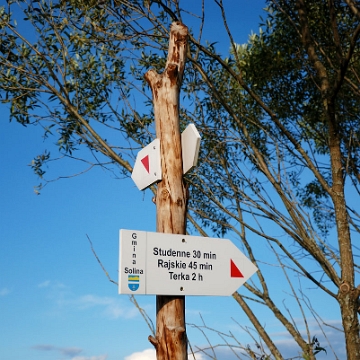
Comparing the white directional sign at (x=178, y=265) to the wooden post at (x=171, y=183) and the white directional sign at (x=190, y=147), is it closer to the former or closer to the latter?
the wooden post at (x=171, y=183)

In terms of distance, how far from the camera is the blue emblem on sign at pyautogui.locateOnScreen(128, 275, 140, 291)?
12.7 feet

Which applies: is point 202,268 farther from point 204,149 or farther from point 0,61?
point 0,61

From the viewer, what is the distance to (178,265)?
Answer: 4.12 m

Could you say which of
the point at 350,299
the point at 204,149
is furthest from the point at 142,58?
the point at 350,299

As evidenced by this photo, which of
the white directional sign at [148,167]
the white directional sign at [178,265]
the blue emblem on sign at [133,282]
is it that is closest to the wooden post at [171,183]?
the white directional sign at [148,167]

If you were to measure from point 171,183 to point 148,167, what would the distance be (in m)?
0.26

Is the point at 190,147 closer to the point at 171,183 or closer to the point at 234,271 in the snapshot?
the point at 171,183

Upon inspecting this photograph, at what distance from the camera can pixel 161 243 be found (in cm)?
411

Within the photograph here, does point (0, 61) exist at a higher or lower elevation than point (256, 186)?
higher

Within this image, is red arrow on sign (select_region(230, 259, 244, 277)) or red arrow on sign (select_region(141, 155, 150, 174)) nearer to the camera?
red arrow on sign (select_region(230, 259, 244, 277))

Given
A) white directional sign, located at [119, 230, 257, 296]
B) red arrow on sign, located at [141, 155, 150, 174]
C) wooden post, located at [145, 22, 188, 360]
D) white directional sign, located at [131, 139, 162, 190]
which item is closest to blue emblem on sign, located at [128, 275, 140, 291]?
white directional sign, located at [119, 230, 257, 296]

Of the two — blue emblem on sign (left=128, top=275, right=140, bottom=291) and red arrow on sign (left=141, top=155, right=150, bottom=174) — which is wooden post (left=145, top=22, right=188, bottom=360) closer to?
red arrow on sign (left=141, top=155, right=150, bottom=174)

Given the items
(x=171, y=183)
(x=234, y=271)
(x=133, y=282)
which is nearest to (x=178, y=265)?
(x=133, y=282)

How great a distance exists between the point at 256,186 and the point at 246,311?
1.79 meters
